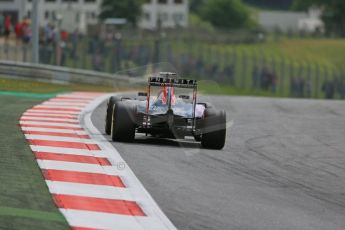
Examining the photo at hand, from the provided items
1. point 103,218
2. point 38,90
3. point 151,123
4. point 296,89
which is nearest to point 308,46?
point 296,89

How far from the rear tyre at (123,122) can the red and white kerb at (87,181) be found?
0.88 ft

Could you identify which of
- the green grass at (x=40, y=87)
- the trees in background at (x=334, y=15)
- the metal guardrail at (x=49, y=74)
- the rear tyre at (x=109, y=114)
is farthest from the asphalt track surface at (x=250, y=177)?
the trees in background at (x=334, y=15)

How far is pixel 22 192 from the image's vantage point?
9.59m

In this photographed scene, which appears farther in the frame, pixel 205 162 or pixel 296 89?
pixel 296 89

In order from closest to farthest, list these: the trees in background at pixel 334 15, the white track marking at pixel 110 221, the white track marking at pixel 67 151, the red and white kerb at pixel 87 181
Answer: the white track marking at pixel 110 221 < the red and white kerb at pixel 87 181 < the white track marking at pixel 67 151 < the trees in background at pixel 334 15

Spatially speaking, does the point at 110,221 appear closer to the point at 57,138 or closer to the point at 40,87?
the point at 57,138

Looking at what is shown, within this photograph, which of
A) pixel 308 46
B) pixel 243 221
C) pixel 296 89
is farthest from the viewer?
pixel 308 46

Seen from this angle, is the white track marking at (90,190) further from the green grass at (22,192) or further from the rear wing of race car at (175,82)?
the rear wing of race car at (175,82)

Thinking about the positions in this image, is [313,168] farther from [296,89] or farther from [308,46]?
[308,46]

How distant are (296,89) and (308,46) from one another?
2071 inches

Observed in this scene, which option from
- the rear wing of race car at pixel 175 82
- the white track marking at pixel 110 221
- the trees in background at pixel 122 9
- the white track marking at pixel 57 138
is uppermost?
the rear wing of race car at pixel 175 82

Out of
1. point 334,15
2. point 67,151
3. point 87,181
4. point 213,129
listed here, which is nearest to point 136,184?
point 87,181

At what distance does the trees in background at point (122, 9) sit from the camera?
109000 millimetres

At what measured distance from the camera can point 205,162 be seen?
1334 centimetres
